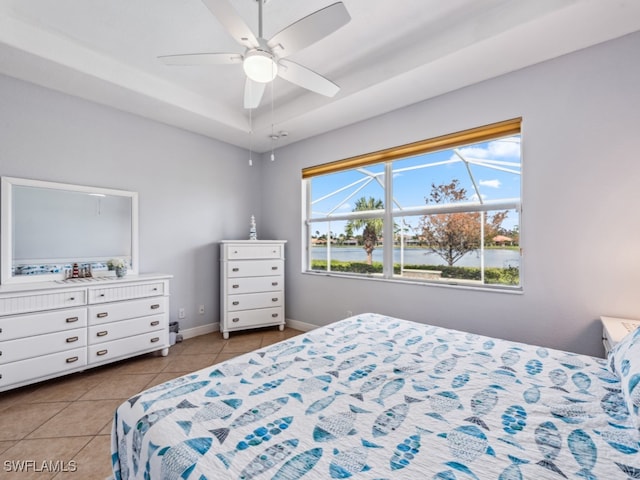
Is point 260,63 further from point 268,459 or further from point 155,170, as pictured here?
point 155,170

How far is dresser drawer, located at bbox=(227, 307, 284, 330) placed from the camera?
11.7 feet

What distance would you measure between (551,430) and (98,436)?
2304mm

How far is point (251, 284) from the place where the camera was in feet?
12.0

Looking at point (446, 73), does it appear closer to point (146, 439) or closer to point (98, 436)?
point (146, 439)

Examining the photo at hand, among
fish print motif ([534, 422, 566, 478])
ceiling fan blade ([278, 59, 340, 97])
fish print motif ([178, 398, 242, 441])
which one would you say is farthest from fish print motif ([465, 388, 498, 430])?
ceiling fan blade ([278, 59, 340, 97])

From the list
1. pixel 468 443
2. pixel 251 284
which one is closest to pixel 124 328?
pixel 251 284

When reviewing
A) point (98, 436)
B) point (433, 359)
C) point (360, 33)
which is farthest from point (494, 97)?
point (98, 436)

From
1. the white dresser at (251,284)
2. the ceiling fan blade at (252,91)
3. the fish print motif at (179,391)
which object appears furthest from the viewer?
the white dresser at (251,284)

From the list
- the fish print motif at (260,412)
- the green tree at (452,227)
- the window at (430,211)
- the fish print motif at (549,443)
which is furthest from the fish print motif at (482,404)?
the green tree at (452,227)

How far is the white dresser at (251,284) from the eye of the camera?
11.6 feet

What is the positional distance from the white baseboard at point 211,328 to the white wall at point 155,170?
2.4 inches

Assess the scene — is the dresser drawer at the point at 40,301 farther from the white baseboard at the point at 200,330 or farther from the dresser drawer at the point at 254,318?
the dresser drawer at the point at 254,318

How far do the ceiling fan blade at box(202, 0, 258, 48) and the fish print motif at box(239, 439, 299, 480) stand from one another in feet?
5.97

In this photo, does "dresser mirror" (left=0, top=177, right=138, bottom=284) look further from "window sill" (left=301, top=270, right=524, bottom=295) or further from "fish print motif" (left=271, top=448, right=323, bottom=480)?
"fish print motif" (left=271, top=448, right=323, bottom=480)
